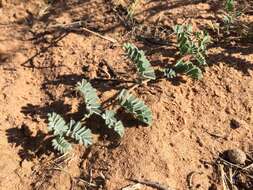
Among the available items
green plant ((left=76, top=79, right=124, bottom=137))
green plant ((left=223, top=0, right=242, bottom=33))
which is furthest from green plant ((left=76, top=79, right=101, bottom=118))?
green plant ((left=223, top=0, right=242, bottom=33))

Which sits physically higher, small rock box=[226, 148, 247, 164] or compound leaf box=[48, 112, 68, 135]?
compound leaf box=[48, 112, 68, 135]

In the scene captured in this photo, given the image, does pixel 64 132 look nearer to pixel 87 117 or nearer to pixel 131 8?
pixel 87 117

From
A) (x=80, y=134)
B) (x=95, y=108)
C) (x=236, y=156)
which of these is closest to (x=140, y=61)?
(x=95, y=108)

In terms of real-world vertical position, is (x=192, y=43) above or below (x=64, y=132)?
above

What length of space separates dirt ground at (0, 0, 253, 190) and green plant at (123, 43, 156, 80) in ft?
0.32

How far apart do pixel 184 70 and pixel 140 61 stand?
298 mm

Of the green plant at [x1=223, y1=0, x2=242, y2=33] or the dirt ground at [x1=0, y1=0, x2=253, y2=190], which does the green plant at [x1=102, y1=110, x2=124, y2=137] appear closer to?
the dirt ground at [x1=0, y1=0, x2=253, y2=190]

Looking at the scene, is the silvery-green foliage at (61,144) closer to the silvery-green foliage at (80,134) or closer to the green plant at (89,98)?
the silvery-green foliage at (80,134)

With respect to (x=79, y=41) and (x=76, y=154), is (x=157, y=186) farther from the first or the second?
(x=79, y=41)

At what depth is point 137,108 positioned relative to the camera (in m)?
2.90

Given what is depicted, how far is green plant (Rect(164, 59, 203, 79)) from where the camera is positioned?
9.99 feet

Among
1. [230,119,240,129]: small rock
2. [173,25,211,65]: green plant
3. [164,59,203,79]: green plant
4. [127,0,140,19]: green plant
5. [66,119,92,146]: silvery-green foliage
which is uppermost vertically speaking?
[127,0,140,19]: green plant

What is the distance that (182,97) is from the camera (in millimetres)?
3061

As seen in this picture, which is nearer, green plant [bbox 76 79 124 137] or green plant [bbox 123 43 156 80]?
green plant [bbox 76 79 124 137]
